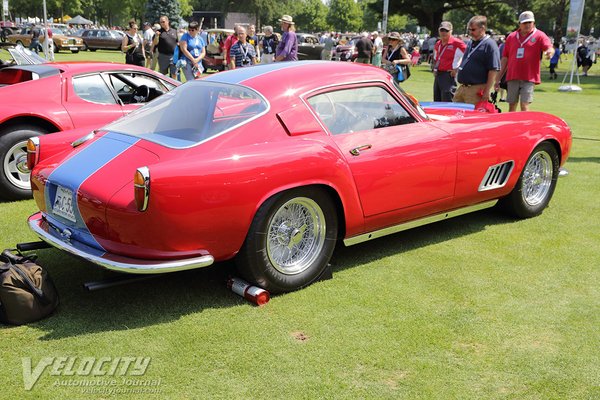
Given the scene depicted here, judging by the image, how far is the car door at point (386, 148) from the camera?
4.12 m

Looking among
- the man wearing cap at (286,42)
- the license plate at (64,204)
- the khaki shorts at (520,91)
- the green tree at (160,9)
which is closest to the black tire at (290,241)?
the license plate at (64,204)

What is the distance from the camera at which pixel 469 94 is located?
802cm

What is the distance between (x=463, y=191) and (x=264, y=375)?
2528mm

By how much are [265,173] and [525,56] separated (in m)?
6.11

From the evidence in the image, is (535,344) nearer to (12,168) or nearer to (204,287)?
(204,287)

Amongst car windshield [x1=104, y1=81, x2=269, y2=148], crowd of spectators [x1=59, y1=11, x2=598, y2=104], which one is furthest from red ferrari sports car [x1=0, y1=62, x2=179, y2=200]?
crowd of spectators [x1=59, y1=11, x2=598, y2=104]

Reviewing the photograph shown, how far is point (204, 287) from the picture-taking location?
4.03m

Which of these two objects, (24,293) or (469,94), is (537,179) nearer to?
(469,94)

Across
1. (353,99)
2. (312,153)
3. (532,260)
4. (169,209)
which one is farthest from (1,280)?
(532,260)

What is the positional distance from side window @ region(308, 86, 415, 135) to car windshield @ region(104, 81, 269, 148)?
1.59ft

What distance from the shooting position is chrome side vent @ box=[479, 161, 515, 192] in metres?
4.95

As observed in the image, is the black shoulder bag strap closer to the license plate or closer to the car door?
the license plate

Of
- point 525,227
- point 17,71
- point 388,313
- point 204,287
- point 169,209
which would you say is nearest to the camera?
point 169,209
